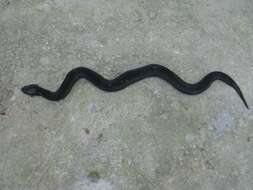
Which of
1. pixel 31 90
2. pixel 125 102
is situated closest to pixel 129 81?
pixel 125 102

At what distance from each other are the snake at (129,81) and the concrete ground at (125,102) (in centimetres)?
8

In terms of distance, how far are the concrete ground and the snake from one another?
81 millimetres

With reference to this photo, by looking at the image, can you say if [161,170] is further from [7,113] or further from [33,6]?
[33,6]

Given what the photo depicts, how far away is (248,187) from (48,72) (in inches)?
103

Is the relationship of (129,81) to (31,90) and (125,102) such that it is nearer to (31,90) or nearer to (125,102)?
(125,102)

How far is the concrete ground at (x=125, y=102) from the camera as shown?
3691 millimetres

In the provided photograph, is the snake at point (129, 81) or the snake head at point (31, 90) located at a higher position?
the snake at point (129, 81)

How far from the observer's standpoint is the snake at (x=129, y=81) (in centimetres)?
403

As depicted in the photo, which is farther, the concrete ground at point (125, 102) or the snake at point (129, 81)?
the snake at point (129, 81)

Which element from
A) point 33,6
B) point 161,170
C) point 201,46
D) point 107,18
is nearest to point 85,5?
point 107,18

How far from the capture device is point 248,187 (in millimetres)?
3705

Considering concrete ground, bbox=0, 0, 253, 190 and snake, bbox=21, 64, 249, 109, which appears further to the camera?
snake, bbox=21, 64, 249, 109

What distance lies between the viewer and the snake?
403 centimetres

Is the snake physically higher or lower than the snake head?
higher
